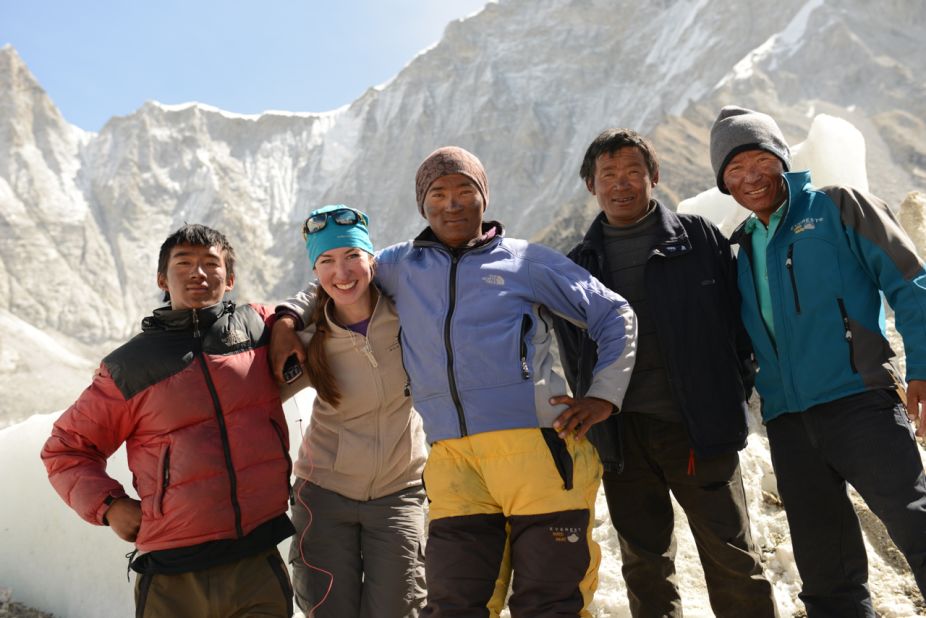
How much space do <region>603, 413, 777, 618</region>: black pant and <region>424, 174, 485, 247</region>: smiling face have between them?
1.05 meters

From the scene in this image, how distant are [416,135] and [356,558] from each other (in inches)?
2258

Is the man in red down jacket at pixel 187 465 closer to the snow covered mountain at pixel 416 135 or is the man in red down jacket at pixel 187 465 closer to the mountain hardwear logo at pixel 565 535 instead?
the mountain hardwear logo at pixel 565 535

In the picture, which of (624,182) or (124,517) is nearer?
(124,517)

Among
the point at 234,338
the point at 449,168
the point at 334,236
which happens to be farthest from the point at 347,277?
the point at 449,168

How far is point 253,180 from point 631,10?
3350 cm

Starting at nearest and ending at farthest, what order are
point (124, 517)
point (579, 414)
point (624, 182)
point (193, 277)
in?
point (579, 414), point (124, 517), point (193, 277), point (624, 182)

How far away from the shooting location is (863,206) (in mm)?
2916

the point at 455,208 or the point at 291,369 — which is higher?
the point at 455,208

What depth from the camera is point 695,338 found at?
3.08 metres

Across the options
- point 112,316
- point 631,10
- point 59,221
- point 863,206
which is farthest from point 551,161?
point 863,206

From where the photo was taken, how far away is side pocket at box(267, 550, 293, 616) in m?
2.99

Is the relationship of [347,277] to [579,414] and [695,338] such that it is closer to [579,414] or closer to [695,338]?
[579,414]

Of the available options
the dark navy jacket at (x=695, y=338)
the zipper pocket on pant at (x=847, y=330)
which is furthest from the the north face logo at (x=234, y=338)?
the zipper pocket on pant at (x=847, y=330)

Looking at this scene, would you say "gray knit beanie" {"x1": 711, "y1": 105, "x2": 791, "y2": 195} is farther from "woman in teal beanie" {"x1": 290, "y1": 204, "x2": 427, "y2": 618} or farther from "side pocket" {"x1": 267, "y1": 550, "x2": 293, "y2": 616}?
"side pocket" {"x1": 267, "y1": 550, "x2": 293, "y2": 616}
